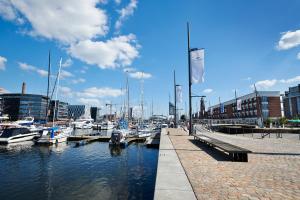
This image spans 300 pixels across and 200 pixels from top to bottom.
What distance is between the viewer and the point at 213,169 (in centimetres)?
1063

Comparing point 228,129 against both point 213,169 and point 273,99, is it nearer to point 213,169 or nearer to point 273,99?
point 213,169

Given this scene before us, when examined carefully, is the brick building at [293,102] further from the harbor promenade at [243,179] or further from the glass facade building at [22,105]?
the glass facade building at [22,105]

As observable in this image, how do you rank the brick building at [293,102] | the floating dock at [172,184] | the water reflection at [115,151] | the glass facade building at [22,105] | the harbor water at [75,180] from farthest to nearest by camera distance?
the glass facade building at [22,105]
the brick building at [293,102]
the water reflection at [115,151]
the harbor water at [75,180]
the floating dock at [172,184]

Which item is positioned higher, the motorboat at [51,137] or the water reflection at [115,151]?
the motorboat at [51,137]

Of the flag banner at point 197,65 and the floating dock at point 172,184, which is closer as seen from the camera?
the floating dock at point 172,184

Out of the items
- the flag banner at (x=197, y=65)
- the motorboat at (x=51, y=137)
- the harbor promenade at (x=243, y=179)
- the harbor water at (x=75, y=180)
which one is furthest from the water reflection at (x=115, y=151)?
the harbor promenade at (x=243, y=179)

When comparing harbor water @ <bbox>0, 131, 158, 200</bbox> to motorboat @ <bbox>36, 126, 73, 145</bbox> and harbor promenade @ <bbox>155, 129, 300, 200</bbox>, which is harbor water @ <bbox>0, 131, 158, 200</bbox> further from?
motorboat @ <bbox>36, 126, 73, 145</bbox>

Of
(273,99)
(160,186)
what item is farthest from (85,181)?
(273,99)

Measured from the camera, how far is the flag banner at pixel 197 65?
994 inches

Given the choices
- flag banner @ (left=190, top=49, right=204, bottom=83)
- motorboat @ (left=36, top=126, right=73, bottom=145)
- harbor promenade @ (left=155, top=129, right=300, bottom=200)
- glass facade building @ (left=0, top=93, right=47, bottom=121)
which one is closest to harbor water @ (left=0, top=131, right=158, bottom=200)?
harbor promenade @ (left=155, top=129, right=300, bottom=200)

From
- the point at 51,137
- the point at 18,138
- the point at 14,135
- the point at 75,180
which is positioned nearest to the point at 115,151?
the point at 51,137

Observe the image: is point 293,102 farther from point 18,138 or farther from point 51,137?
point 18,138

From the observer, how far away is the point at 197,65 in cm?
2544

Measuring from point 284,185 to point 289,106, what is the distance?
142 meters
